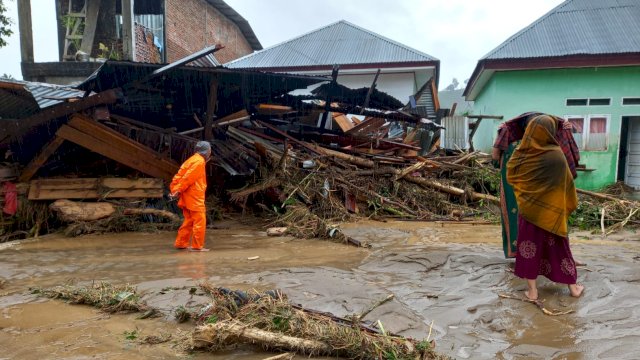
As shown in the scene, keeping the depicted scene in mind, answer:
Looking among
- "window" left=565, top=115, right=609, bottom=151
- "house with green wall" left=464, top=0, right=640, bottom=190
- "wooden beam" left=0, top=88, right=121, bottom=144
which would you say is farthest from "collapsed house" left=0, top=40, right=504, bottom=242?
"window" left=565, top=115, right=609, bottom=151

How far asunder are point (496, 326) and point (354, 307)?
1.07 meters

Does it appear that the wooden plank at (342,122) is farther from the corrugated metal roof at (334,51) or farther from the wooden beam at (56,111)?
the wooden beam at (56,111)

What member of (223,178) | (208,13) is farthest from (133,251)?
(208,13)

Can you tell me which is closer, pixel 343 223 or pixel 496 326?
pixel 496 326

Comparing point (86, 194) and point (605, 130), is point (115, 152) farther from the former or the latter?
point (605, 130)

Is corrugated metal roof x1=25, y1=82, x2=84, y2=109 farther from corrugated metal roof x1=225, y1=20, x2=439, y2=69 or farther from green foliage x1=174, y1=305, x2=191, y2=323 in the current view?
corrugated metal roof x1=225, y1=20, x2=439, y2=69

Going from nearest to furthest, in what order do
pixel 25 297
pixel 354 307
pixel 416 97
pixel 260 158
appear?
1. pixel 354 307
2. pixel 25 297
3. pixel 260 158
4. pixel 416 97

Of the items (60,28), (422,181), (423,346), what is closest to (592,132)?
(422,181)

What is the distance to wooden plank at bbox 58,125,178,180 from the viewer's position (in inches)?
282

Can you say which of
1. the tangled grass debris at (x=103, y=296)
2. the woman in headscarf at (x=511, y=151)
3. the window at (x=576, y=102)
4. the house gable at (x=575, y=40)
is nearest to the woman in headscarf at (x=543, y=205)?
the woman in headscarf at (x=511, y=151)

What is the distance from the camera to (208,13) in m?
20.8

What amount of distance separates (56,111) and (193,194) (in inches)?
117

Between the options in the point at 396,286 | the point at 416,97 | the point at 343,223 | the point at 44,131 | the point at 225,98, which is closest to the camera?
the point at 396,286

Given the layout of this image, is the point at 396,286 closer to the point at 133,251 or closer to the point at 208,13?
the point at 133,251
